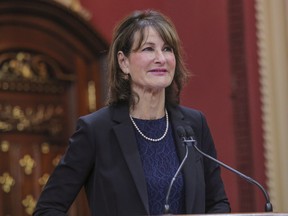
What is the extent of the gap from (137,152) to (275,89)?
2787 mm

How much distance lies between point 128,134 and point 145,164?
101 mm

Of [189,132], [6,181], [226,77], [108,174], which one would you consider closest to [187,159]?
[189,132]

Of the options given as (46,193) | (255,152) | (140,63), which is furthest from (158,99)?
(255,152)

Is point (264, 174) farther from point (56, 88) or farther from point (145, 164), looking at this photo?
point (145, 164)

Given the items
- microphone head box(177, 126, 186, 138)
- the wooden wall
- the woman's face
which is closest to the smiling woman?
the woman's face

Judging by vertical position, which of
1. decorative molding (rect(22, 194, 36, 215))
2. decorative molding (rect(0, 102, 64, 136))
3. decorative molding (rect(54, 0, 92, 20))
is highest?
decorative molding (rect(54, 0, 92, 20))

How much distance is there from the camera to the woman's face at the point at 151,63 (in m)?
2.70

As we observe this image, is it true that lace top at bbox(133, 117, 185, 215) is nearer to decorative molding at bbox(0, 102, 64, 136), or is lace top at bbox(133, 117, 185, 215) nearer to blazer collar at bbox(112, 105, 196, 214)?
blazer collar at bbox(112, 105, 196, 214)

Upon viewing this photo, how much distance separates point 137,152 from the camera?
8.75ft

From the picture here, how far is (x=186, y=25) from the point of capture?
5195 mm

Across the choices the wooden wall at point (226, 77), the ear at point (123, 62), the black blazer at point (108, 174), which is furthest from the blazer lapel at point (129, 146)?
the wooden wall at point (226, 77)

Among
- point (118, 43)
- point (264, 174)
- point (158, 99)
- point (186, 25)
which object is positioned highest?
point (186, 25)

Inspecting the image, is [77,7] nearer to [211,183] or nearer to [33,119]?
[33,119]

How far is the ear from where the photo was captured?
2779mm
